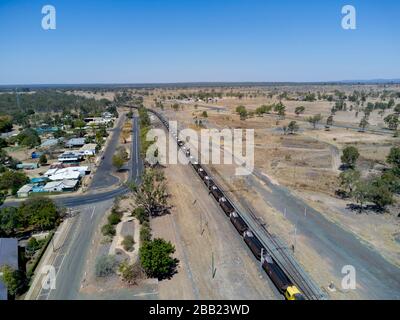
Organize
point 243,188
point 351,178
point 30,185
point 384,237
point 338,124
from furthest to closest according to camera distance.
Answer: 1. point 338,124
2. point 30,185
3. point 243,188
4. point 351,178
5. point 384,237

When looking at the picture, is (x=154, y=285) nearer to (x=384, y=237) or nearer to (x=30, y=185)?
(x=384, y=237)

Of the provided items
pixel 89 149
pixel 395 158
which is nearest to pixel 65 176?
pixel 89 149

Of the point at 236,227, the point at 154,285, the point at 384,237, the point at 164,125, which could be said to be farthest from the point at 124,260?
the point at 164,125

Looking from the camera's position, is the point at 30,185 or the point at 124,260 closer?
Answer: the point at 124,260

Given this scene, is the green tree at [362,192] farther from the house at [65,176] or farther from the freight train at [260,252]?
the house at [65,176]

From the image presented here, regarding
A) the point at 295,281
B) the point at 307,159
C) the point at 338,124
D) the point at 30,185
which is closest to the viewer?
the point at 295,281

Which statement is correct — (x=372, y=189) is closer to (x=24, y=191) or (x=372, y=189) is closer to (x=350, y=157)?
(x=350, y=157)

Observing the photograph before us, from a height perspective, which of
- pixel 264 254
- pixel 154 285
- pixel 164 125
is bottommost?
pixel 154 285

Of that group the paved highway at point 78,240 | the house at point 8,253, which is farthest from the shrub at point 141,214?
the house at point 8,253
